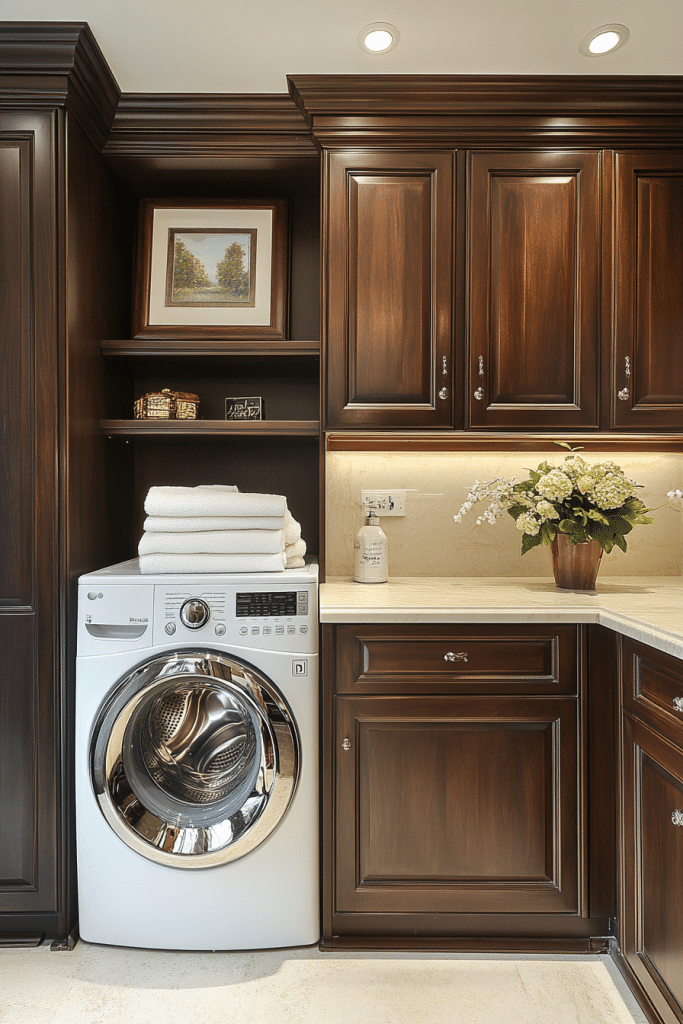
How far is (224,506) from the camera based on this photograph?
1.92 m

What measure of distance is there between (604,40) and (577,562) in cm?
148

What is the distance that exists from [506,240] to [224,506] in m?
1.22

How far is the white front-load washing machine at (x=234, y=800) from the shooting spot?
1.81 m

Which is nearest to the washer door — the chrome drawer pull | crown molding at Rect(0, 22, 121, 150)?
the chrome drawer pull

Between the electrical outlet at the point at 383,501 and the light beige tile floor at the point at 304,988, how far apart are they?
1355 millimetres

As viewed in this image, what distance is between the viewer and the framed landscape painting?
7.64 ft

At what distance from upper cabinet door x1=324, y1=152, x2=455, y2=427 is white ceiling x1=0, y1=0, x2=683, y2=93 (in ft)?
0.91

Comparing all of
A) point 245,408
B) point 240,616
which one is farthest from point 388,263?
point 240,616

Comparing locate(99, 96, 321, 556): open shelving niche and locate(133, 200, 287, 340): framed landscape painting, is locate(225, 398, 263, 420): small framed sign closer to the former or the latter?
locate(99, 96, 321, 556): open shelving niche

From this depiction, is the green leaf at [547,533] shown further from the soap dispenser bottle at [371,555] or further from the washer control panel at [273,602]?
the washer control panel at [273,602]

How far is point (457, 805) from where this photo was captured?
6.00 feet

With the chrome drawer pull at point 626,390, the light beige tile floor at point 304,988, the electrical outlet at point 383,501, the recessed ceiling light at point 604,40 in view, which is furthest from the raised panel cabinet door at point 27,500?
the chrome drawer pull at point 626,390

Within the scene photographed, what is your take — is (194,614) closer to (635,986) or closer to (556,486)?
(556,486)

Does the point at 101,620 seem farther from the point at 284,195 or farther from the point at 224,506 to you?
the point at 284,195
